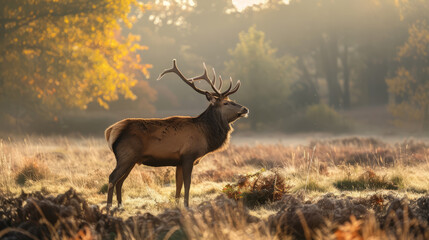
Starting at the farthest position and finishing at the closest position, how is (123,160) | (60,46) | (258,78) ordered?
(258,78), (60,46), (123,160)

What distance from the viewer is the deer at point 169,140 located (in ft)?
24.8

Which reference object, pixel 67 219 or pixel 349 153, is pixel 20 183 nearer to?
pixel 67 219

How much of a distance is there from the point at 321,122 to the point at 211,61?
23.9 metres

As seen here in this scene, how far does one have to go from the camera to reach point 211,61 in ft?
188

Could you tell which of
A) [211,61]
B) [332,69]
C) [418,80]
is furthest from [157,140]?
[211,61]

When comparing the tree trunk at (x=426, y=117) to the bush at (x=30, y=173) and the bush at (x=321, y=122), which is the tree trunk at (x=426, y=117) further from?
the bush at (x=30, y=173)

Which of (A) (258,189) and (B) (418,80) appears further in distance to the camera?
(B) (418,80)

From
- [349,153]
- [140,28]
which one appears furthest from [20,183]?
[140,28]

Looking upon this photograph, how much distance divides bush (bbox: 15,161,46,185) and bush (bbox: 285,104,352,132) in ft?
85.5

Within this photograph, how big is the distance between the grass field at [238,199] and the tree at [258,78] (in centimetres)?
1803

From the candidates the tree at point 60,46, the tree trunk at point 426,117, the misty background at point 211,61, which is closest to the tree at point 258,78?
the misty background at point 211,61

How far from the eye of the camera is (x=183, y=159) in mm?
7816

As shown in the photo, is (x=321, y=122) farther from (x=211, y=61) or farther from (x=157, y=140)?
(x=157, y=140)

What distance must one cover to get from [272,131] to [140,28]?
2158cm
